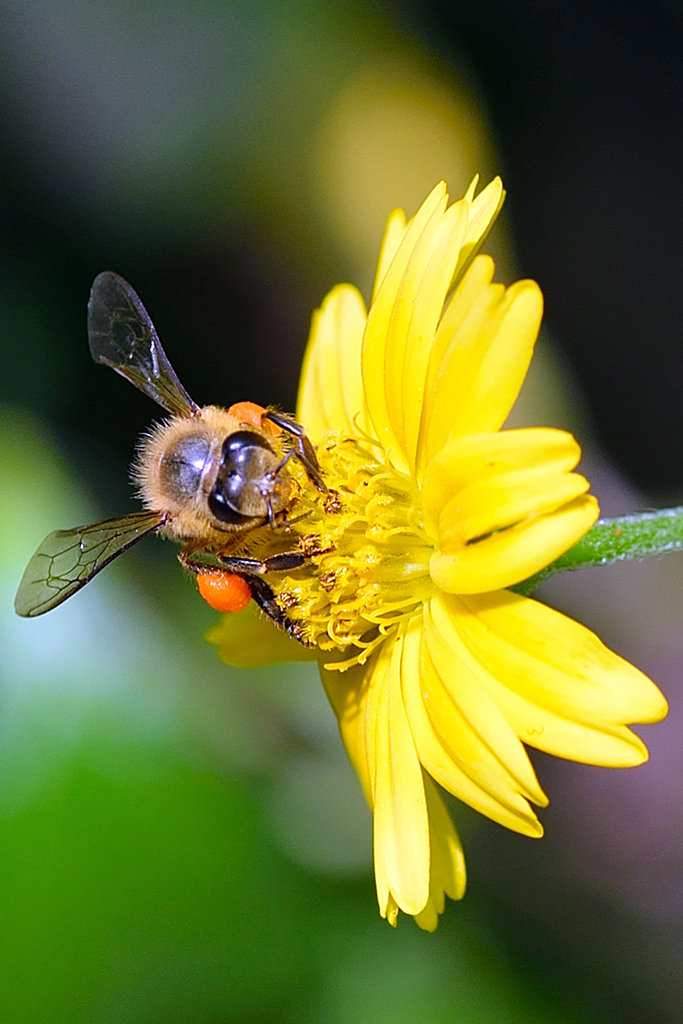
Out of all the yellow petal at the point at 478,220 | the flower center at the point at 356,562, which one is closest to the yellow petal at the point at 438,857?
the flower center at the point at 356,562

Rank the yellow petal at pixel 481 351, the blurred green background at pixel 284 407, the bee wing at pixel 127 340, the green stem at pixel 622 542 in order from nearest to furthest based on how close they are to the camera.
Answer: the yellow petal at pixel 481 351 → the green stem at pixel 622 542 → the bee wing at pixel 127 340 → the blurred green background at pixel 284 407

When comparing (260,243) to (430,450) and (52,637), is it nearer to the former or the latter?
(52,637)

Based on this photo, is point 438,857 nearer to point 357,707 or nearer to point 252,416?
point 357,707

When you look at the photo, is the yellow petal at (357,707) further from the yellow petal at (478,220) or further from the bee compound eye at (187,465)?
the yellow petal at (478,220)

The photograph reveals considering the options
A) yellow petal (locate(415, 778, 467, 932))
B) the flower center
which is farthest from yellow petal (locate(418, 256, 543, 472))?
yellow petal (locate(415, 778, 467, 932))

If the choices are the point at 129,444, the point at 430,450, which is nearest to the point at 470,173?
the point at 129,444

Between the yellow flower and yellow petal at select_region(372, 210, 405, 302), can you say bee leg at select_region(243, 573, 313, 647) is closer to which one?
the yellow flower
